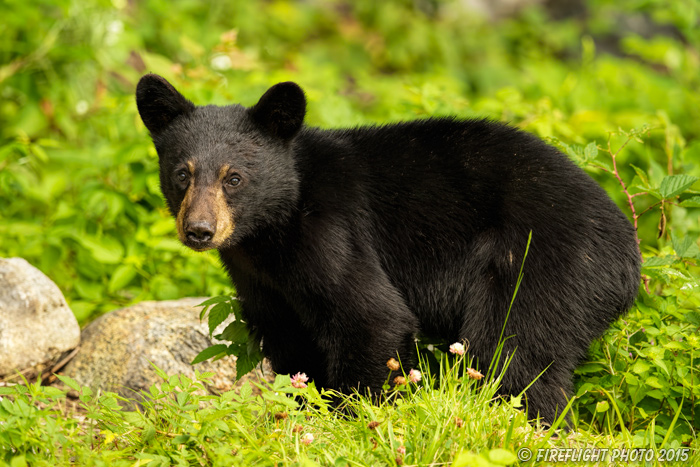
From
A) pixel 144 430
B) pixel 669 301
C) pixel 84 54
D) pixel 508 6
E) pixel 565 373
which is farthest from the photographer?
pixel 508 6

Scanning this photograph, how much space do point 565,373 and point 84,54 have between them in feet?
16.5

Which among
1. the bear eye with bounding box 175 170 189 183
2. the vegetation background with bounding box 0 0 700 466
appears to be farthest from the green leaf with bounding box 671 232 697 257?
the bear eye with bounding box 175 170 189 183

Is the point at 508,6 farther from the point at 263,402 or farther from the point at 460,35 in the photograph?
the point at 263,402

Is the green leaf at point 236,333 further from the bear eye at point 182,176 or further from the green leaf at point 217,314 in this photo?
the bear eye at point 182,176

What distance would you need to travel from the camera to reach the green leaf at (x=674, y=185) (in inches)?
145

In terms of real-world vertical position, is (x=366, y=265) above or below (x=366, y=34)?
below

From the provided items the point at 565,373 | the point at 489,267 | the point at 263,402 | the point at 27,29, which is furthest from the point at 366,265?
the point at 27,29

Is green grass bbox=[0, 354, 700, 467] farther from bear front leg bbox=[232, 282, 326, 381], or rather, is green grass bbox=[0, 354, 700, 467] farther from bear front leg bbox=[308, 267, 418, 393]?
bear front leg bbox=[232, 282, 326, 381]

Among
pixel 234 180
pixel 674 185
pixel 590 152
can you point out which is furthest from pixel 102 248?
pixel 674 185

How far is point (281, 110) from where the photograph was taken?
3.43 m

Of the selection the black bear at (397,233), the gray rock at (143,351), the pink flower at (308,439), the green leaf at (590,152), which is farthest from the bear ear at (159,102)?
the green leaf at (590,152)

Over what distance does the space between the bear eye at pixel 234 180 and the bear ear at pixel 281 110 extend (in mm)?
307

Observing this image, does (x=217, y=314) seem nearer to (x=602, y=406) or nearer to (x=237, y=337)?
(x=237, y=337)

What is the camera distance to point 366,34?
34.5 ft
